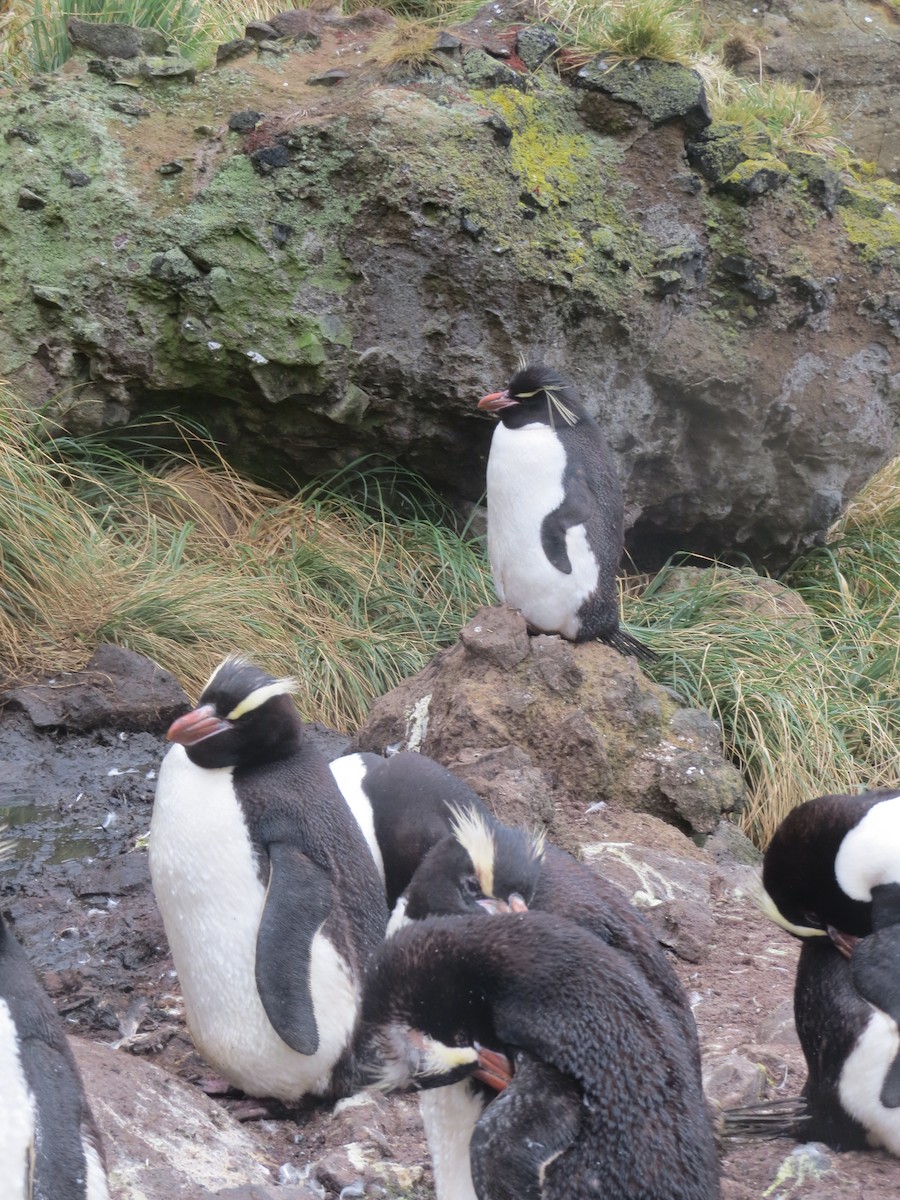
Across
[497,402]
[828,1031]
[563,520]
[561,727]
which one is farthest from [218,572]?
[828,1031]

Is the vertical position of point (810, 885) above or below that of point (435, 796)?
above

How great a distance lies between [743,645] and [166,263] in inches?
122

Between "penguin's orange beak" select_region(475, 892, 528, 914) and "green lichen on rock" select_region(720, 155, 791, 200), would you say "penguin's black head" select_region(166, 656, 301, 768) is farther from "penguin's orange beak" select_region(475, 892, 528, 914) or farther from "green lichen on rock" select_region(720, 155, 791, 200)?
"green lichen on rock" select_region(720, 155, 791, 200)

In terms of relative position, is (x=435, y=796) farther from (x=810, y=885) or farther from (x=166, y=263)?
(x=166, y=263)

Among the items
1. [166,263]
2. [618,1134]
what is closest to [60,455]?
[166,263]

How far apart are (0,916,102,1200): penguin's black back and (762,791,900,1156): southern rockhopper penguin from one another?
1.36 meters

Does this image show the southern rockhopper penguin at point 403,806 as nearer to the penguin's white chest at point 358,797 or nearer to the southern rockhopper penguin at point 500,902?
the penguin's white chest at point 358,797

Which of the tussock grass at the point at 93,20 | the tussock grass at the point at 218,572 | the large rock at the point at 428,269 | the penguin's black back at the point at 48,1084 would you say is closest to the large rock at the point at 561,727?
the tussock grass at the point at 218,572

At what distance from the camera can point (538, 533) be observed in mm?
5113

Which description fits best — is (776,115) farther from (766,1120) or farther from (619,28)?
(766,1120)

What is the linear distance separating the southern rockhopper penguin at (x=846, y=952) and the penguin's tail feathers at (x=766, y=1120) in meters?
0.03

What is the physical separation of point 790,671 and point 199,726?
142 inches

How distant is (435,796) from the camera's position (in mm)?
3162

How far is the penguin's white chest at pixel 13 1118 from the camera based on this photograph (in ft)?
6.13
